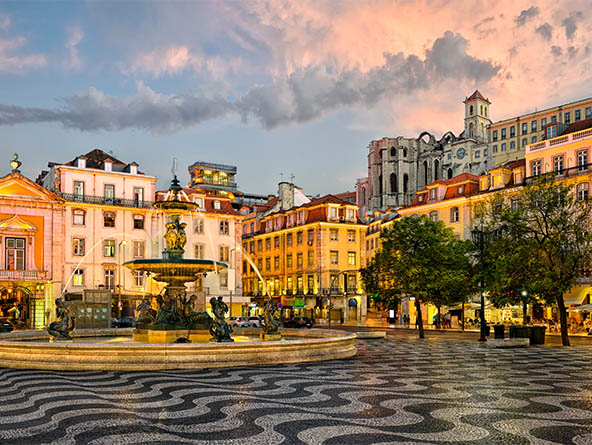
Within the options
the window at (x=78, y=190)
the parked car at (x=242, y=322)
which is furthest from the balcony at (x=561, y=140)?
the window at (x=78, y=190)

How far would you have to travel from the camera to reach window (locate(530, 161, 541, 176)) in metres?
47.5

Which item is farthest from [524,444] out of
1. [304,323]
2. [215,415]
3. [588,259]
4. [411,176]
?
[411,176]

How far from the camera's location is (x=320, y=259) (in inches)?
2579

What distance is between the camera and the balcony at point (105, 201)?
5053 cm

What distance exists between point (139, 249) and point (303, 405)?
45499 millimetres

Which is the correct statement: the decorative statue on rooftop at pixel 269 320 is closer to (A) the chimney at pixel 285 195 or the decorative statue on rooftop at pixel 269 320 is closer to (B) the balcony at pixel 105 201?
(B) the balcony at pixel 105 201

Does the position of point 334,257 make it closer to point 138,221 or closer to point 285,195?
point 285,195

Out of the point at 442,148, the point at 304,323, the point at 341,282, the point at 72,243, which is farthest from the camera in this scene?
the point at 442,148

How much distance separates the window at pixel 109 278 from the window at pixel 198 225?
891cm

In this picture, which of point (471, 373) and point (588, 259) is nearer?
point (471, 373)

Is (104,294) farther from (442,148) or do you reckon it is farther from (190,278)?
(442,148)

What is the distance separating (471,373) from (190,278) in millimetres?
10070

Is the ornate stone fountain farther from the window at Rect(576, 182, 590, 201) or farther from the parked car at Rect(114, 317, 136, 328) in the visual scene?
the window at Rect(576, 182, 590, 201)

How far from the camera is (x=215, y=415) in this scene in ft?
30.9
